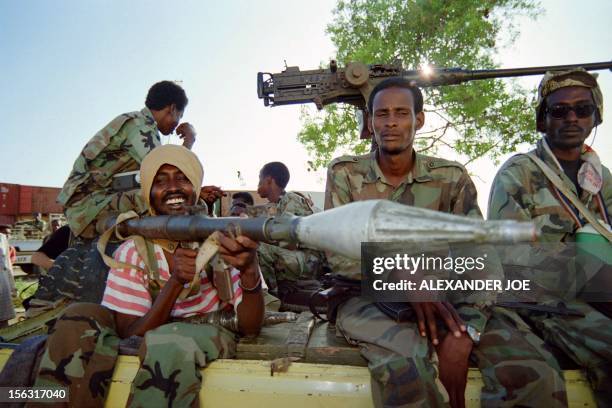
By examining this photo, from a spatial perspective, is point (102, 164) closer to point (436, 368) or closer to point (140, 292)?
point (140, 292)

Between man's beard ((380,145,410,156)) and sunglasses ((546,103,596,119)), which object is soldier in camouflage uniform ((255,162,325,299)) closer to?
man's beard ((380,145,410,156))

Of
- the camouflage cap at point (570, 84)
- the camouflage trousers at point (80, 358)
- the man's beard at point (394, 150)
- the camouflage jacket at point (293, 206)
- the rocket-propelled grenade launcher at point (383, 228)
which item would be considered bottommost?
the camouflage trousers at point (80, 358)

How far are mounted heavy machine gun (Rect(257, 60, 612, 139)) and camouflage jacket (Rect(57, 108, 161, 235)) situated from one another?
4.00 metres

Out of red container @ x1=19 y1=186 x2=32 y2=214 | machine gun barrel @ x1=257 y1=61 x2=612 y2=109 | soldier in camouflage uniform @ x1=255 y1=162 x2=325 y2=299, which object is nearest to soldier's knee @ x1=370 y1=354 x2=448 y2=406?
soldier in camouflage uniform @ x1=255 y1=162 x2=325 y2=299

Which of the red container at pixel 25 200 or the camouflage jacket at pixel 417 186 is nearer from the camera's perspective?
the camouflage jacket at pixel 417 186

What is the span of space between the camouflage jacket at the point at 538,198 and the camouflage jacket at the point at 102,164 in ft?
8.26

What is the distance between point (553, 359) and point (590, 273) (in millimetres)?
711

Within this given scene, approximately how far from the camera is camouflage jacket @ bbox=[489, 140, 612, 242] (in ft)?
7.19

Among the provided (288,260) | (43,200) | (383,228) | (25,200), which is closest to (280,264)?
(288,260)

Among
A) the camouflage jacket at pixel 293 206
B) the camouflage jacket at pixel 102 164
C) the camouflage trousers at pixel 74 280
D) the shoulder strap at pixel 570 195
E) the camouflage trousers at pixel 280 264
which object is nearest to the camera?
the shoulder strap at pixel 570 195

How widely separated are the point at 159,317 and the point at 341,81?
18.2 feet

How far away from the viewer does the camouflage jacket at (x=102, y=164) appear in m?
2.91

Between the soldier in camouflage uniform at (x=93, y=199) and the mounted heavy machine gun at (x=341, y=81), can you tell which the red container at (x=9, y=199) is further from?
the soldier in camouflage uniform at (x=93, y=199)

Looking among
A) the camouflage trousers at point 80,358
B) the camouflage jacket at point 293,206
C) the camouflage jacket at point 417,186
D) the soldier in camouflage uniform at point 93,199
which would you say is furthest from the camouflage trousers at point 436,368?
the camouflage jacket at point 293,206
